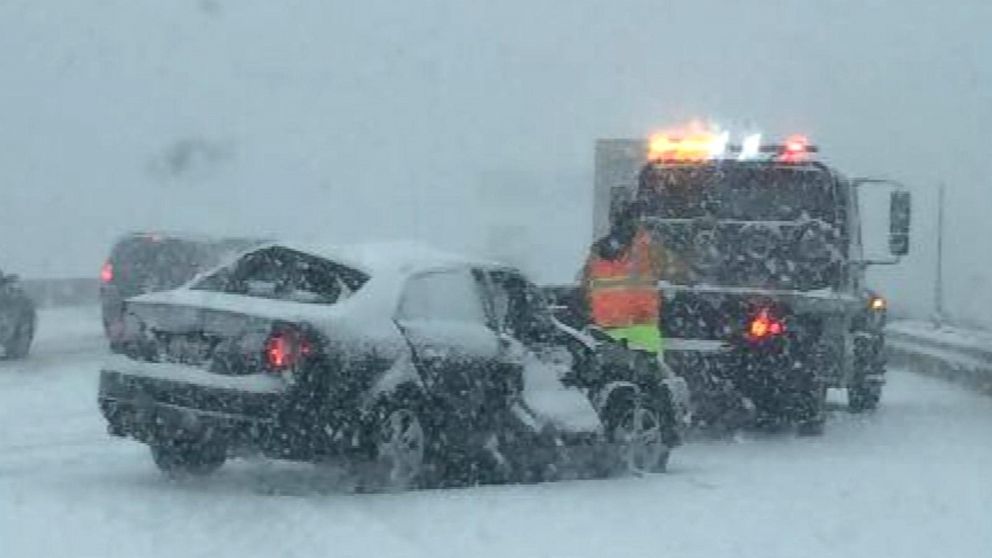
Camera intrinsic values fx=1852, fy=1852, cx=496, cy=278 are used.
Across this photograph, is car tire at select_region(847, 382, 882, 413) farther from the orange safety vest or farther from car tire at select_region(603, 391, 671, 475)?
car tire at select_region(603, 391, 671, 475)

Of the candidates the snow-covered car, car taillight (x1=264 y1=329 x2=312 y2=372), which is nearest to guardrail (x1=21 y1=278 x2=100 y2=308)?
the snow-covered car

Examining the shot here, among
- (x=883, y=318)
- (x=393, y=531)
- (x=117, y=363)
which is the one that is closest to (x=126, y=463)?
(x=117, y=363)

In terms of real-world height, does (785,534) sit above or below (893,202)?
below

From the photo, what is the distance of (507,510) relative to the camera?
9359mm

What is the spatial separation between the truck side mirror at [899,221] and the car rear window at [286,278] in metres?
7.57

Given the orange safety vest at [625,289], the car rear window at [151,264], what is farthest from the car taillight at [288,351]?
the car rear window at [151,264]

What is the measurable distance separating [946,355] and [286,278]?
14956 mm

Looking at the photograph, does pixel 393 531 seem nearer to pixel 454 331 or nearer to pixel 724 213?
pixel 454 331

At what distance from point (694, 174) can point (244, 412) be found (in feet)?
24.9

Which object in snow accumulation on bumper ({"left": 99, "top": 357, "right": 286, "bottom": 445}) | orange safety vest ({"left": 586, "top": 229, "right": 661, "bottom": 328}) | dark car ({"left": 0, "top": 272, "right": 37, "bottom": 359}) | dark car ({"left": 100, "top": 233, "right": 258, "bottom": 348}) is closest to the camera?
snow accumulation on bumper ({"left": 99, "top": 357, "right": 286, "bottom": 445})

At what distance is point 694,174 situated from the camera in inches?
642

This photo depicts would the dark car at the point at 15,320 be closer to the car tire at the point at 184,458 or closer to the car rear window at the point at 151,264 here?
the car rear window at the point at 151,264

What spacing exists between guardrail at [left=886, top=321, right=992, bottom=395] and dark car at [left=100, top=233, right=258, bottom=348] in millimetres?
9457

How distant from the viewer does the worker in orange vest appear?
1295cm
